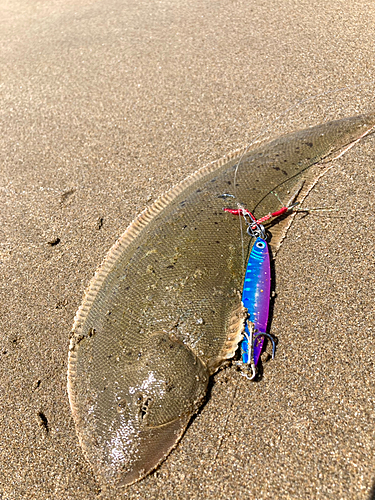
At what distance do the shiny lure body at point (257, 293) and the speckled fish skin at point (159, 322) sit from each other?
66 millimetres

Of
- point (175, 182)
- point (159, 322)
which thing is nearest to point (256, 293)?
point (159, 322)

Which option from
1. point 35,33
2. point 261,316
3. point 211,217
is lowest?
point 261,316

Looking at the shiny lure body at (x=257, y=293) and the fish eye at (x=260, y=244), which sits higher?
the fish eye at (x=260, y=244)

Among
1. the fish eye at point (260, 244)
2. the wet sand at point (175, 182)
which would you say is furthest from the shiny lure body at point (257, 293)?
the wet sand at point (175, 182)

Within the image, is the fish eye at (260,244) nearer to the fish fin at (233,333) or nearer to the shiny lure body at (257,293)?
the shiny lure body at (257,293)

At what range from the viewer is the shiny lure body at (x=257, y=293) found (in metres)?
2.52

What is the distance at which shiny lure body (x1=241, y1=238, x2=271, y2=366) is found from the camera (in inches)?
99.3

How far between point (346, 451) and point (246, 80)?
3.52 m

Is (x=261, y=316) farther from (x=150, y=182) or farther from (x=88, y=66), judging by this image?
(x=88, y=66)

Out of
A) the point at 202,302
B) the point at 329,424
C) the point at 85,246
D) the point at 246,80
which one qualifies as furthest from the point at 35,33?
the point at 329,424

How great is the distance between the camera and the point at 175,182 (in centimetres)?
348

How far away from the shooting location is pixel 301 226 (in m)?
3.11

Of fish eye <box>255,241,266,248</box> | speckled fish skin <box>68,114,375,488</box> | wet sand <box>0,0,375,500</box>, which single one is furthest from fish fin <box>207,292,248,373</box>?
fish eye <box>255,241,266,248</box>

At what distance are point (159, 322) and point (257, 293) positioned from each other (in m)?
0.71
